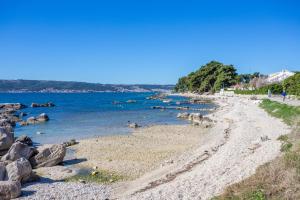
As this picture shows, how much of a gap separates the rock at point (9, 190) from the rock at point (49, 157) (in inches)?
231

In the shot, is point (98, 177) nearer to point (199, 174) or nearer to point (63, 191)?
point (63, 191)

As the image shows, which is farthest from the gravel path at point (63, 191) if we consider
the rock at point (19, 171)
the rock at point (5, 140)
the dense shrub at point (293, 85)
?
the dense shrub at point (293, 85)

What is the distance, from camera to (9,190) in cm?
1422

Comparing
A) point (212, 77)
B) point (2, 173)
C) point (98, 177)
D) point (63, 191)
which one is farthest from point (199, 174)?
point (212, 77)

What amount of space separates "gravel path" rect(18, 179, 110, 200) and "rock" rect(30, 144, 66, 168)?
368cm

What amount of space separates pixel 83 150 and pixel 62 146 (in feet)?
14.4

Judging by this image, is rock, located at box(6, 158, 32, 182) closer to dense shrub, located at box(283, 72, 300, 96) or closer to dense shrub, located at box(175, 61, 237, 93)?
dense shrub, located at box(283, 72, 300, 96)

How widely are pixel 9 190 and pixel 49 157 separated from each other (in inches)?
269

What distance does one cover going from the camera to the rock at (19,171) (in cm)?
1605

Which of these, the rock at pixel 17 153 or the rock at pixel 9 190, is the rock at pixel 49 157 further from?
the rock at pixel 9 190

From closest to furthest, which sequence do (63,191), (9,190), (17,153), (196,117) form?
(9,190) → (63,191) → (17,153) → (196,117)

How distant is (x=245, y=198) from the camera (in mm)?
11578

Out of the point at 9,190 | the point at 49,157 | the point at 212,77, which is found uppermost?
the point at 212,77

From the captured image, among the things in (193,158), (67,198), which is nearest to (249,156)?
(193,158)
